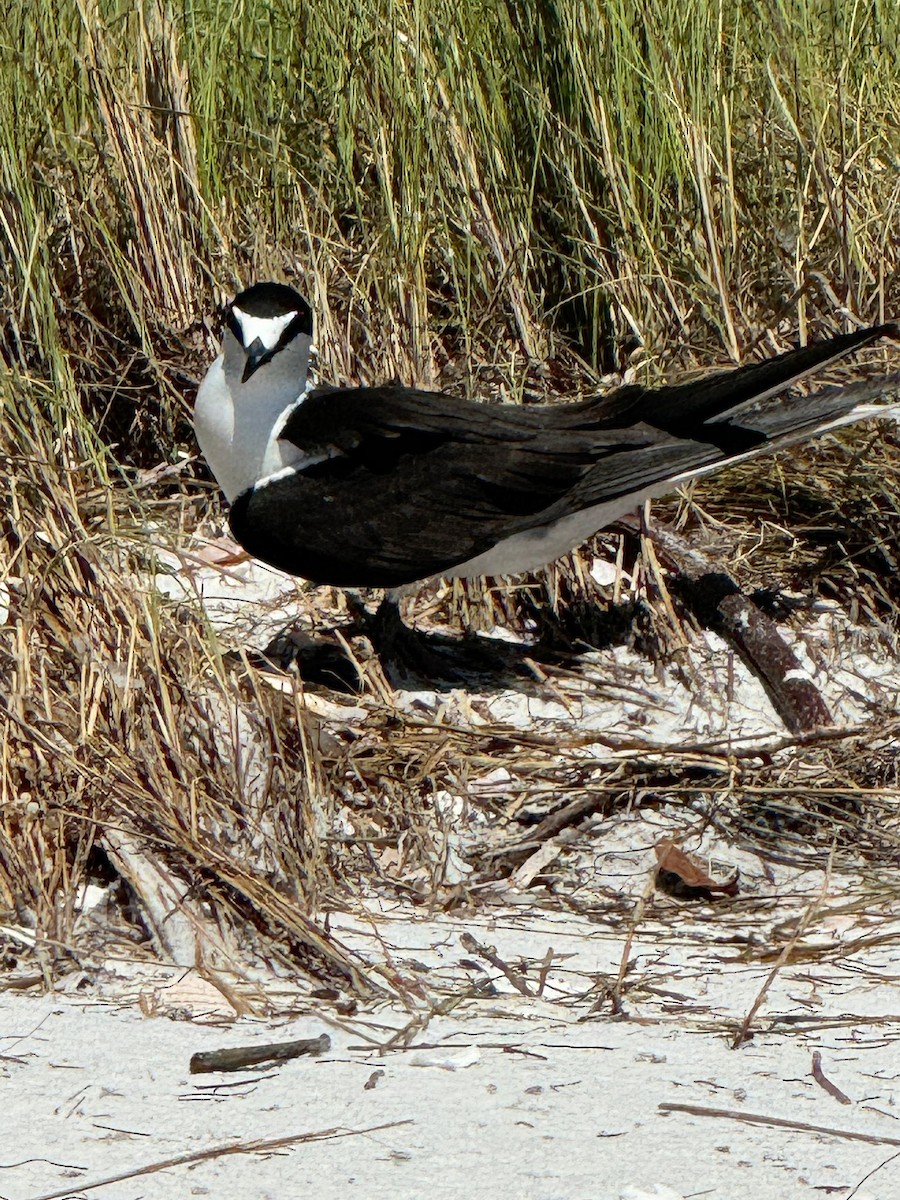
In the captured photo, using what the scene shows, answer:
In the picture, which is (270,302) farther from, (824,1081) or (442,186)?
(824,1081)

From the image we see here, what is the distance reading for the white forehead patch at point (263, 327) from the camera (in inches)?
144

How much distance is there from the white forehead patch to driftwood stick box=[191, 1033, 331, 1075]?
6.32 feet

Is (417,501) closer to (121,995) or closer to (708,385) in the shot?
(708,385)

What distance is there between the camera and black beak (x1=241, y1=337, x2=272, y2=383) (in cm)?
363

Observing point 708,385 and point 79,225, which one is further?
point 79,225

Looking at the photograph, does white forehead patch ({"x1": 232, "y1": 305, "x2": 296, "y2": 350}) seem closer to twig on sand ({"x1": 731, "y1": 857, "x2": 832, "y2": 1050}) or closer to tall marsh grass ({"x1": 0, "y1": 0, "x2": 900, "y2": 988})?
tall marsh grass ({"x1": 0, "y1": 0, "x2": 900, "y2": 988})

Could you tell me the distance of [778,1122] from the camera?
1.96 meters

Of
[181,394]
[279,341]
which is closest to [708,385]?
[279,341]

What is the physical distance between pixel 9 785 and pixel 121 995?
0.48 meters

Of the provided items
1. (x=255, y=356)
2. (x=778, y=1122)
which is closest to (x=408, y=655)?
(x=255, y=356)

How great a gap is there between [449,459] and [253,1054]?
6.04 ft

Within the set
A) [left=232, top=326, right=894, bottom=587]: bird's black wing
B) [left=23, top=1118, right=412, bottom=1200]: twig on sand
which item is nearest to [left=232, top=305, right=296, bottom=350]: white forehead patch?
[left=232, top=326, right=894, bottom=587]: bird's black wing

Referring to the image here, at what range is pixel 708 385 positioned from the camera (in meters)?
3.69

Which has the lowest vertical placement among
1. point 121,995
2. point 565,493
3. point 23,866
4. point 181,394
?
point 121,995
